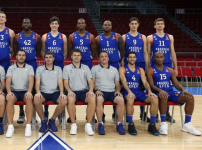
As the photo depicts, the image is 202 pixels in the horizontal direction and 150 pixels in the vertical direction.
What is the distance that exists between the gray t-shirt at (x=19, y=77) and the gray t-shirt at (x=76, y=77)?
0.55 m

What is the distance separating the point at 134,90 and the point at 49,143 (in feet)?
5.04

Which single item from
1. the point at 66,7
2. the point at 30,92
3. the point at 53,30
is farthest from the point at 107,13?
the point at 30,92

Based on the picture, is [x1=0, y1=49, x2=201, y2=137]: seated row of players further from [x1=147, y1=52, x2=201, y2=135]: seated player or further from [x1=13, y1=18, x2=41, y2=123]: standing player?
[x1=13, y1=18, x2=41, y2=123]: standing player

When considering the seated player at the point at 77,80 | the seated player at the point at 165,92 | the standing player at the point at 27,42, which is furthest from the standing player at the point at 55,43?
the seated player at the point at 165,92

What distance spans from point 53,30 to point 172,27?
1008 centimetres

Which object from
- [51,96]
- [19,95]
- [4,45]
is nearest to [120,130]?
[51,96]

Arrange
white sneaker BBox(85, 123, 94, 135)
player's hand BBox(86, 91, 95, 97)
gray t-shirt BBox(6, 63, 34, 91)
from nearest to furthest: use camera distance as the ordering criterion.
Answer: white sneaker BBox(85, 123, 94, 135) < player's hand BBox(86, 91, 95, 97) < gray t-shirt BBox(6, 63, 34, 91)

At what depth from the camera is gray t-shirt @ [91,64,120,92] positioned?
4059 mm

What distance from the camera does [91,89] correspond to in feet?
12.9

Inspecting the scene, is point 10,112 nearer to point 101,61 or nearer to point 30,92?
point 30,92

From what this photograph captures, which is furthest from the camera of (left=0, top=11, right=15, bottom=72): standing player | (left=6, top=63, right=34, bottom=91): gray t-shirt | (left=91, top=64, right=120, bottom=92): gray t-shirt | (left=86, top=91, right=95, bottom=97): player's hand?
(left=0, top=11, right=15, bottom=72): standing player

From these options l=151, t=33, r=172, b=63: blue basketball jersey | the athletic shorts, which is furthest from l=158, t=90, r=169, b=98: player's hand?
l=151, t=33, r=172, b=63: blue basketball jersey

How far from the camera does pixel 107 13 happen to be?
1461cm

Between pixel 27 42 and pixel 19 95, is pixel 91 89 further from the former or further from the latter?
pixel 27 42
